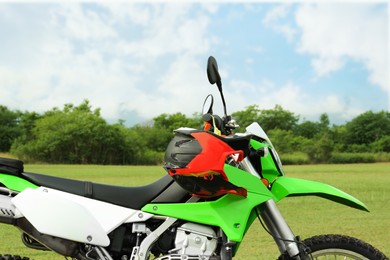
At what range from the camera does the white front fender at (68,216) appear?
134 inches

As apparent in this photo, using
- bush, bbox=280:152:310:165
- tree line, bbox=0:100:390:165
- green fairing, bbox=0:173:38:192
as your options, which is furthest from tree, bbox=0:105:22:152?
green fairing, bbox=0:173:38:192

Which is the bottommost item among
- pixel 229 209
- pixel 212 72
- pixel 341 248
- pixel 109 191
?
pixel 341 248

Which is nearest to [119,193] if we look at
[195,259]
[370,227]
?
[195,259]

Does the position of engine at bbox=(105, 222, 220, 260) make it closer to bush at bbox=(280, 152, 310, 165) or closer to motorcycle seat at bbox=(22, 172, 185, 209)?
motorcycle seat at bbox=(22, 172, 185, 209)

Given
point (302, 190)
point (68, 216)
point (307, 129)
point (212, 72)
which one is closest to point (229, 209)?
point (302, 190)

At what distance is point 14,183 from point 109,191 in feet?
2.01

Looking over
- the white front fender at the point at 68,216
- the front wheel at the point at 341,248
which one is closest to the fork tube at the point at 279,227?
the front wheel at the point at 341,248

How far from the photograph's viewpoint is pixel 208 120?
3.54m

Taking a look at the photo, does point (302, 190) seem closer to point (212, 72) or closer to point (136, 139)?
point (212, 72)

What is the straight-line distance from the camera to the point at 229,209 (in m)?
3.50

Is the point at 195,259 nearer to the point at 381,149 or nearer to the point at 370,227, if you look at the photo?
the point at 370,227

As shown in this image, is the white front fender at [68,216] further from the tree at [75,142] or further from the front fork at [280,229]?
the tree at [75,142]

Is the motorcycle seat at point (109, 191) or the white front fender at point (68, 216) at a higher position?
the motorcycle seat at point (109, 191)

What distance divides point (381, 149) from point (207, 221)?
4057cm
